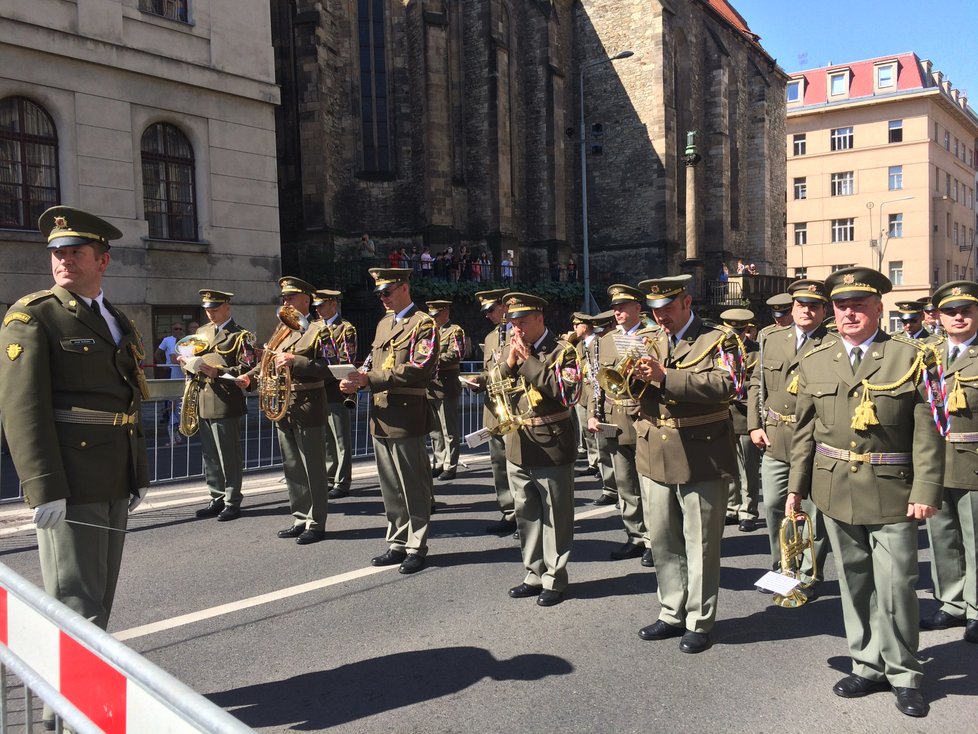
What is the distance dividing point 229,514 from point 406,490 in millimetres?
2582

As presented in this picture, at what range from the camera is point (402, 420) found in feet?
21.1

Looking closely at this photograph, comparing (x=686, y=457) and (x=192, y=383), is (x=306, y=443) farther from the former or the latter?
(x=686, y=457)

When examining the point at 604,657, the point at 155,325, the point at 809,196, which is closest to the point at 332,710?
the point at 604,657

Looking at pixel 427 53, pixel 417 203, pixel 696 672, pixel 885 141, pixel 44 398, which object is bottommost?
pixel 696 672

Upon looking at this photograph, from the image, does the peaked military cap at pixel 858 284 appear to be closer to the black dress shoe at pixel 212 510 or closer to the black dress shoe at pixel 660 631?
the black dress shoe at pixel 660 631

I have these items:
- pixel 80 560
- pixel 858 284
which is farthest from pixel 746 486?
pixel 80 560

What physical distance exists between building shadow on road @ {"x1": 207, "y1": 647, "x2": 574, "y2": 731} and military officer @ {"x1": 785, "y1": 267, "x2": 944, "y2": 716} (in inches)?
62.5

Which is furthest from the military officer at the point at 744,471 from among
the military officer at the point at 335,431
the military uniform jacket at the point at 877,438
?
the military officer at the point at 335,431

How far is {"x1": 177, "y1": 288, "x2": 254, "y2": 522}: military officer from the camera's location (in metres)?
8.09

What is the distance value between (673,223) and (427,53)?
14646 millimetres

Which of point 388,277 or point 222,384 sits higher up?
point 388,277

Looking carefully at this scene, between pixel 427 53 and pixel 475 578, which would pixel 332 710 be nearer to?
pixel 475 578

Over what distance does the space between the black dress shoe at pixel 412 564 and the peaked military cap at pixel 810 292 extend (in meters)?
3.64

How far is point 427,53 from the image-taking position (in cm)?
2678
